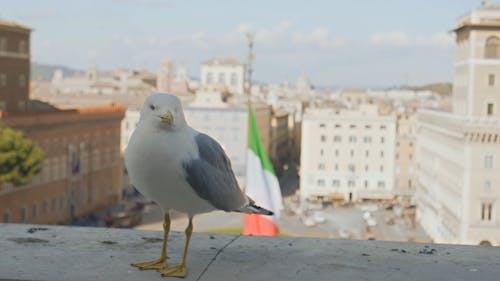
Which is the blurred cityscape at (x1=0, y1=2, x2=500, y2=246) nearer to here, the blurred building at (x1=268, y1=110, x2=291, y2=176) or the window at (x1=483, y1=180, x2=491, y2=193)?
the window at (x1=483, y1=180, x2=491, y2=193)

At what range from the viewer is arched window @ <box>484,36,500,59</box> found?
50.5 metres

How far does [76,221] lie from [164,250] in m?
41.7

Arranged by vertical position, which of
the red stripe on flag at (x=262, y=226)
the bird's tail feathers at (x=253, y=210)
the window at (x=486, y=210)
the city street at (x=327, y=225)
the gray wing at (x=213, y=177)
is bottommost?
the city street at (x=327, y=225)

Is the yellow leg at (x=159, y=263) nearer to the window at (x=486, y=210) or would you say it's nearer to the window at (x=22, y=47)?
the window at (x=22, y=47)

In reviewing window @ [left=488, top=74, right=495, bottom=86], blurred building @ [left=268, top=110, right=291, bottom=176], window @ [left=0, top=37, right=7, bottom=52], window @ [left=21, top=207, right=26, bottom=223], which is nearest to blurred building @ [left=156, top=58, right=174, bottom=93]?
blurred building @ [left=268, top=110, right=291, bottom=176]

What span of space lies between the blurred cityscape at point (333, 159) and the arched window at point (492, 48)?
0.06 meters

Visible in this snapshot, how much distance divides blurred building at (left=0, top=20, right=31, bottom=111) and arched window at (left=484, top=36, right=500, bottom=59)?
85.8 ft

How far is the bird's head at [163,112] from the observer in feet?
12.9

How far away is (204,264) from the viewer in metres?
4.39

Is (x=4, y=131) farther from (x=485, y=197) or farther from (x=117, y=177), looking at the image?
(x=485, y=197)

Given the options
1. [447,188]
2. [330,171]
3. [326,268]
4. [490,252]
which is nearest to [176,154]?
[326,268]

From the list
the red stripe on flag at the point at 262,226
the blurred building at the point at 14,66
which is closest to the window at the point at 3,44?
the blurred building at the point at 14,66

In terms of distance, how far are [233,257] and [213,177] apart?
588 mm

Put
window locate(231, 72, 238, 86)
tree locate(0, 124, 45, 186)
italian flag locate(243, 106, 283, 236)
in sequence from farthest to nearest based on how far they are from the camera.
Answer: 1. window locate(231, 72, 238, 86)
2. tree locate(0, 124, 45, 186)
3. italian flag locate(243, 106, 283, 236)
